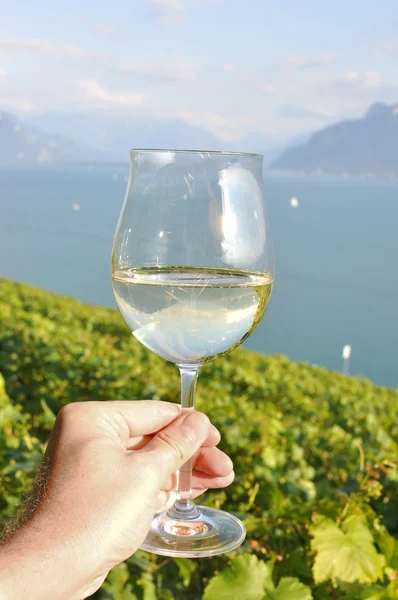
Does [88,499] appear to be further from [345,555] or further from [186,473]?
[345,555]

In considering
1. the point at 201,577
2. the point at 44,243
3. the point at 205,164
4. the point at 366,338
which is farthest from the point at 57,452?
the point at 44,243

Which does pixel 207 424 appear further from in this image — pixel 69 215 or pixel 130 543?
pixel 69 215

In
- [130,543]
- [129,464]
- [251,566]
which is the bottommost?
[251,566]

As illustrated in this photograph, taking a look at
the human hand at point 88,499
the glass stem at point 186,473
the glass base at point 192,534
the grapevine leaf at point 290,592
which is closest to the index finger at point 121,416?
the human hand at point 88,499

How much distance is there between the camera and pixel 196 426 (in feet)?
6.17

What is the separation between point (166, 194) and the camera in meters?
1.79

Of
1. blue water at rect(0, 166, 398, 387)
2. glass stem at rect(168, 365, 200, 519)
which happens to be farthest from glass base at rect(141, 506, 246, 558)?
blue water at rect(0, 166, 398, 387)

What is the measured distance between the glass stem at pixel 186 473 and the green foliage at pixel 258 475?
210mm

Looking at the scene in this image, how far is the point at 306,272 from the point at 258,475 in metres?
111

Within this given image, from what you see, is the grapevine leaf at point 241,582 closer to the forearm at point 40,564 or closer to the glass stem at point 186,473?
the glass stem at point 186,473

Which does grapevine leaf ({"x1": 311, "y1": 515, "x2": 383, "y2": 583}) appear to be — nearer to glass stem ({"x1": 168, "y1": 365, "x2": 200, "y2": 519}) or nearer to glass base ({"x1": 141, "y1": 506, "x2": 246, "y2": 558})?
glass base ({"x1": 141, "y1": 506, "x2": 246, "y2": 558})

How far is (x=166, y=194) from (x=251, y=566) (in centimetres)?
113

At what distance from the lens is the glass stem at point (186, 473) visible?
6.44ft

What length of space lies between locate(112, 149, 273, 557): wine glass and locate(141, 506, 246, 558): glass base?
0.07 ft
